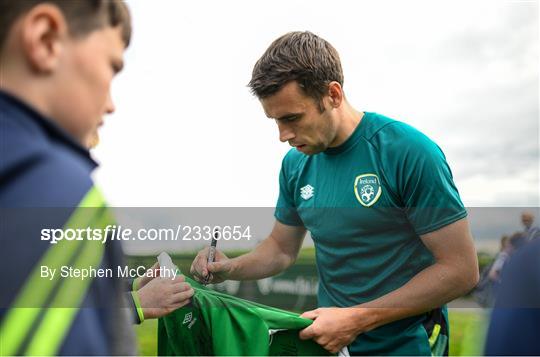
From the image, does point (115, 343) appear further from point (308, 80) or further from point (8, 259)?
point (308, 80)

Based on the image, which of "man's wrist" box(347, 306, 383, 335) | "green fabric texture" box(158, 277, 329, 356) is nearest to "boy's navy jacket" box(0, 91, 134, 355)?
"green fabric texture" box(158, 277, 329, 356)

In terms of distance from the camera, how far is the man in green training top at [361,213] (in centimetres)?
184

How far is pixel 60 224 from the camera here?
27.2 inches

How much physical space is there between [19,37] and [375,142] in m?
1.36

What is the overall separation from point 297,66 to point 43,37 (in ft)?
4.75

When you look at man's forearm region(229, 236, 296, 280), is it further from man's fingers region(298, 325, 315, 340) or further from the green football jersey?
man's fingers region(298, 325, 315, 340)

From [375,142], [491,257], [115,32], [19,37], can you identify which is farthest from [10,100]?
[491,257]

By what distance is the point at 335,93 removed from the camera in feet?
7.15

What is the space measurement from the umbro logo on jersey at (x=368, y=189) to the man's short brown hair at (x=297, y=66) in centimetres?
38

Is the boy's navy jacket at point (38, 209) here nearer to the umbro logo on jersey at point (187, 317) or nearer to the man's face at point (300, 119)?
the umbro logo on jersey at point (187, 317)

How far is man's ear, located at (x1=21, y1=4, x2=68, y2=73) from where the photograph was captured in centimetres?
73

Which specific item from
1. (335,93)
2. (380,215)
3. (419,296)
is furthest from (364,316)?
(335,93)

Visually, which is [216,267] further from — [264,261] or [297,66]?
[297,66]

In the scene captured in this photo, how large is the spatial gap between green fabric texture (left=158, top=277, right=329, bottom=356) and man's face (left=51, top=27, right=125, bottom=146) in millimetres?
1115
